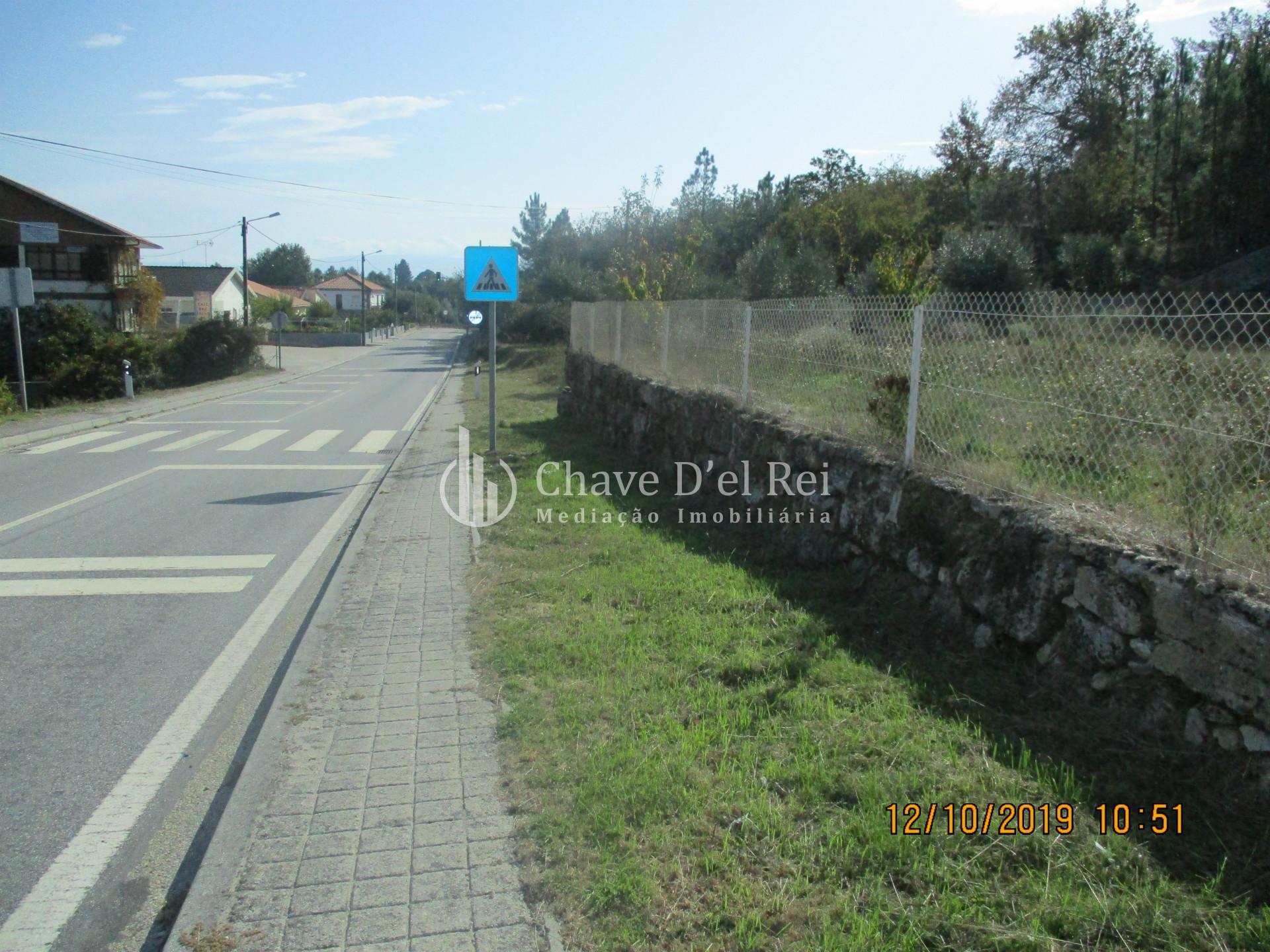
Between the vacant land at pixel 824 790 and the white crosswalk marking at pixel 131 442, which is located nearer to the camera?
the vacant land at pixel 824 790

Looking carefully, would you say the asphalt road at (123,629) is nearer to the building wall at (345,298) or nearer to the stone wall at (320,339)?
the stone wall at (320,339)

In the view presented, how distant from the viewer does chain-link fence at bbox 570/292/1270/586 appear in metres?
3.76

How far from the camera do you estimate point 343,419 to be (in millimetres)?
19766

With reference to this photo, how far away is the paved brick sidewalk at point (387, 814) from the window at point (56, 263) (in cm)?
4595

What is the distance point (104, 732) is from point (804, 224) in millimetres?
28458

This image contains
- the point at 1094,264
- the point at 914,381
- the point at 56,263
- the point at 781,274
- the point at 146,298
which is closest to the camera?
the point at 914,381

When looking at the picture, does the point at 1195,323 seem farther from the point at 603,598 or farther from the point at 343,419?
the point at 343,419

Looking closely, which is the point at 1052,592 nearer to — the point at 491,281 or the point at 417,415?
the point at 491,281

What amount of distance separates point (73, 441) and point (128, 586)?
35.2 ft

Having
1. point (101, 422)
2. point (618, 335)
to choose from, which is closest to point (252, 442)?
point (101, 422)

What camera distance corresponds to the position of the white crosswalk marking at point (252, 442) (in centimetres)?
1467

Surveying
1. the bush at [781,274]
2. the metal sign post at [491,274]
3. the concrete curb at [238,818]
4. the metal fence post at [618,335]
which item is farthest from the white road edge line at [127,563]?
the bush at [781,274]

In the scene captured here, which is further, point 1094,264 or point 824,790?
point 1094,264

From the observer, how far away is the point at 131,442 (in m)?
15.6
